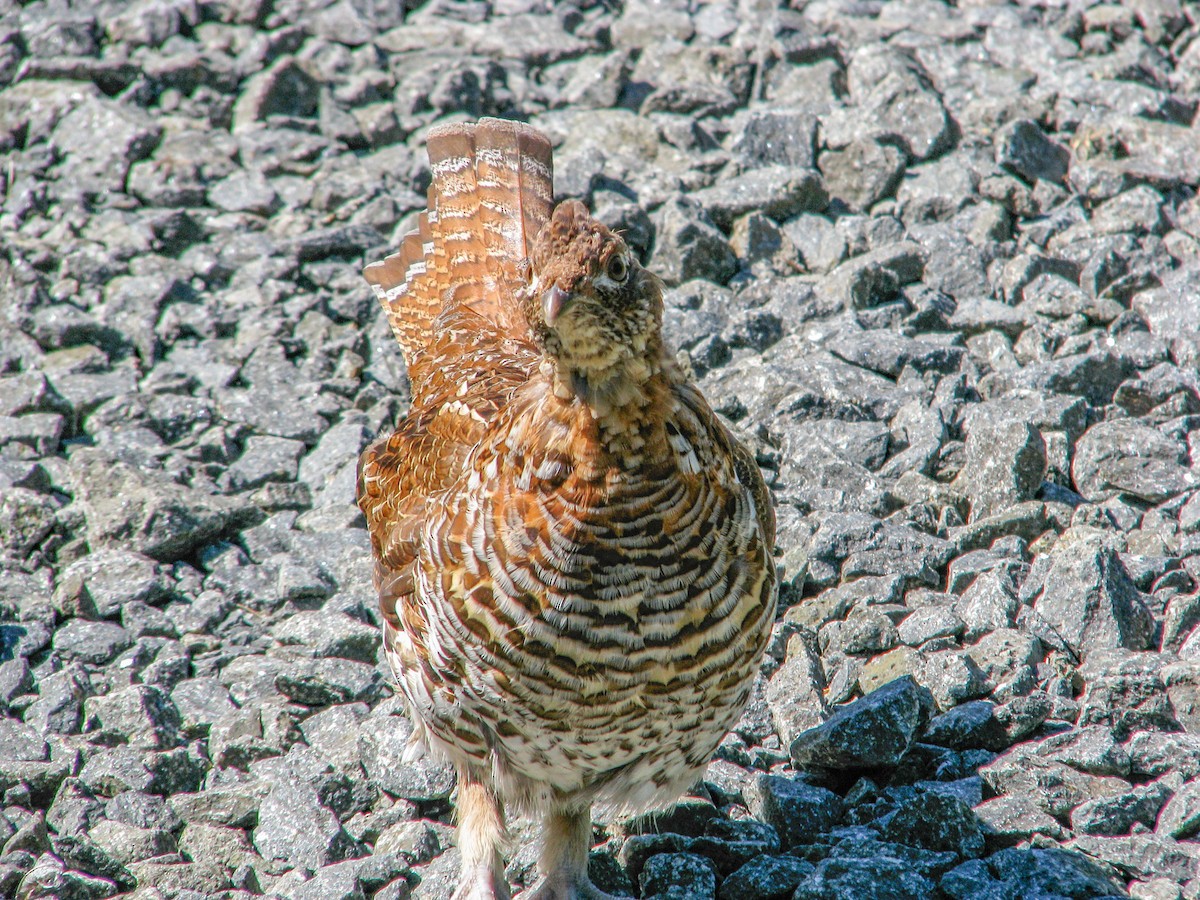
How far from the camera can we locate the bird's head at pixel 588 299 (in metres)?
3.35

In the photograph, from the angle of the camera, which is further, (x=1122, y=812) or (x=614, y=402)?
(x=1122, y=812)

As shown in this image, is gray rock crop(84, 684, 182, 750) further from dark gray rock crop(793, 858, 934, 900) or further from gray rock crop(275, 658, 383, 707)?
dark gray rock crop(793, 858, 934, 900)

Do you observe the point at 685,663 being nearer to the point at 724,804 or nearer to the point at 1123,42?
the point at 724,804

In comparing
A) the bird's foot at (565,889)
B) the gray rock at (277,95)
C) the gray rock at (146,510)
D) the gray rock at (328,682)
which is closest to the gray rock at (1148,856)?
the bird's foot at (565,889)

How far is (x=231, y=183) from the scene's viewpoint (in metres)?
7.84

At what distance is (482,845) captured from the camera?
4.23 m

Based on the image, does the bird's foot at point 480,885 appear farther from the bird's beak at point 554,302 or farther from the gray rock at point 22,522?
the gray rock at point 22,522

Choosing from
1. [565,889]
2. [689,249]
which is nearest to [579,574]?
[565,889]

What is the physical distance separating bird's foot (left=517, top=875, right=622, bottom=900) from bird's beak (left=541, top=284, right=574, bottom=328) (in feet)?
6.93

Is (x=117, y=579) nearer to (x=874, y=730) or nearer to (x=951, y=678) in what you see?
(x=874, y=730)

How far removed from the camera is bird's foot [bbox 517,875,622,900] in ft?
14.3

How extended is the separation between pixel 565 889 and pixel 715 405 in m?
2.72

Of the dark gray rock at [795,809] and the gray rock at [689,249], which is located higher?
the gray rock at [689,249]

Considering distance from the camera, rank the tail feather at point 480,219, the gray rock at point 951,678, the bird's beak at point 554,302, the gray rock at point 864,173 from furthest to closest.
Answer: the gray rock at point 864,173, the tail feather at point 480,219, the gray rock at point 951,678, the bird's beak at point 554,302
